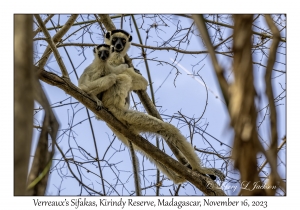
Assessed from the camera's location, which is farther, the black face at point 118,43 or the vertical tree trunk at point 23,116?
the black face at point 118,43

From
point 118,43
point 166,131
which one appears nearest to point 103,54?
point 118,43

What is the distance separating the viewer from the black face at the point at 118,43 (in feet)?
30.6

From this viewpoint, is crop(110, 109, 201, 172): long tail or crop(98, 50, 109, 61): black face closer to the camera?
crop(110, 109, 201, 172): long tail

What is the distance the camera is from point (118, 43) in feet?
30.6

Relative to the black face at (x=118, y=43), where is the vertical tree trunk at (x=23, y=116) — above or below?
below

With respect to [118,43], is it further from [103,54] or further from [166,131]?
[166,131]

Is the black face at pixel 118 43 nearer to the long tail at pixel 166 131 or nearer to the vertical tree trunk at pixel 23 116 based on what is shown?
the long tail at pixel 166 131

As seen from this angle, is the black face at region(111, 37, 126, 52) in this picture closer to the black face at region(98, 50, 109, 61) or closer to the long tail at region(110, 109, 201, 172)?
the black face at region(98, 50, 109, 61)

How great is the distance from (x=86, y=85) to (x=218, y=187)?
3105mm

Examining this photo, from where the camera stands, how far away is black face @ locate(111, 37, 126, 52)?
9336 mm

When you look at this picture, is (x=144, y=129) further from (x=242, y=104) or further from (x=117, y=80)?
(x=242, y=104)

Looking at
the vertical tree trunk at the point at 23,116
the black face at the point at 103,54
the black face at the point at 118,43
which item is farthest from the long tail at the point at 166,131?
the vertical tree trunk at the point at 23,116

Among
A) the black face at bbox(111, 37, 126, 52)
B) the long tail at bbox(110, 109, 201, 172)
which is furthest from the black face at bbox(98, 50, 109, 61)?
the long tail at bbox(110, 109, 201, 172)
